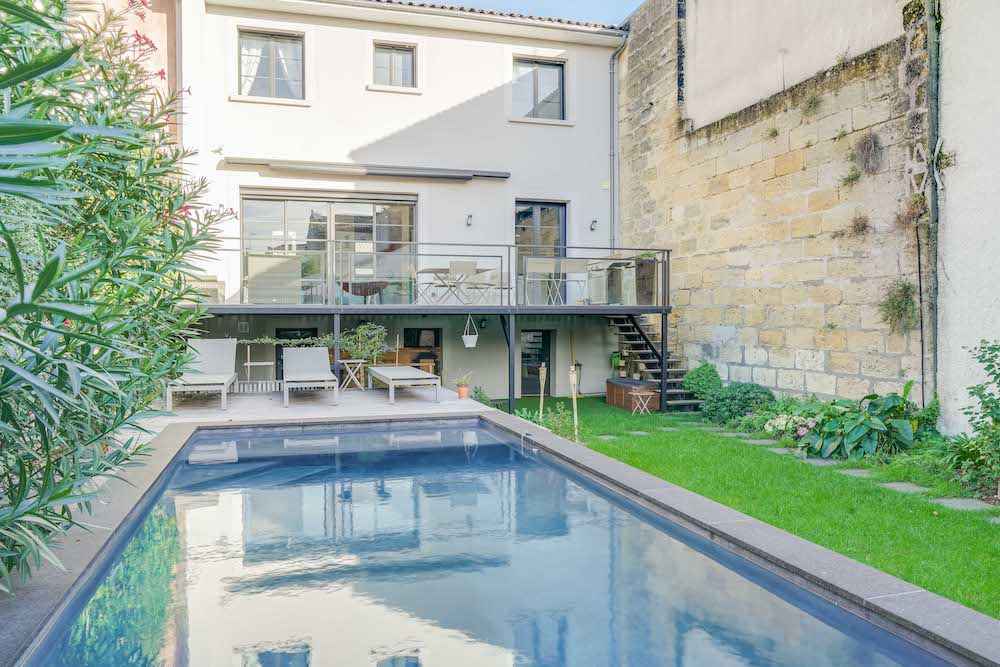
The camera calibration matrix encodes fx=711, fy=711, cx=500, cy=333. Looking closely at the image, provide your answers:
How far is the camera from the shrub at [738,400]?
31.3 ft

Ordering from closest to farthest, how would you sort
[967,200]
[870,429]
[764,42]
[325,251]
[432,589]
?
[432,589] < [967,200] < [870,429] < [764,42] < [325,251]

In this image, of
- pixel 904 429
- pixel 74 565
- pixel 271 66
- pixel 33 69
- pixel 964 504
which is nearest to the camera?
pixel 33 69

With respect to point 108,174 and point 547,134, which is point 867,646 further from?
point 547,134

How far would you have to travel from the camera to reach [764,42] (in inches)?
387

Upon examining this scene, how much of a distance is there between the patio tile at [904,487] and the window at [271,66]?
10545 millimetres

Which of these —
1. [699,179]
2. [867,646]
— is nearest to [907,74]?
[699,179]

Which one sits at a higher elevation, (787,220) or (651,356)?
(787,220)

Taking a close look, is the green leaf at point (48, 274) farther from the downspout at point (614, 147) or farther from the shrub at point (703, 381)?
the downspout at point (614, 147)

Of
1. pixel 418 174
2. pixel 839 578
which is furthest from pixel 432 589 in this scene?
pixel 418 174

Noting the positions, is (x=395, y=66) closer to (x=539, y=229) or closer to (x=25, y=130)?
(x=539, y=229)

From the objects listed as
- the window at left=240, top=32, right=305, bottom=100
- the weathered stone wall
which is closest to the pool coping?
the weathered stone wall

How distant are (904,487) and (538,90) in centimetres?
997

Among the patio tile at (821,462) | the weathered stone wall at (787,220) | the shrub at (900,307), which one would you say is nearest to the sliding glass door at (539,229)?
the weathered stone wall at (787,220)

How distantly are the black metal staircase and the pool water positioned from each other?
5.41m
